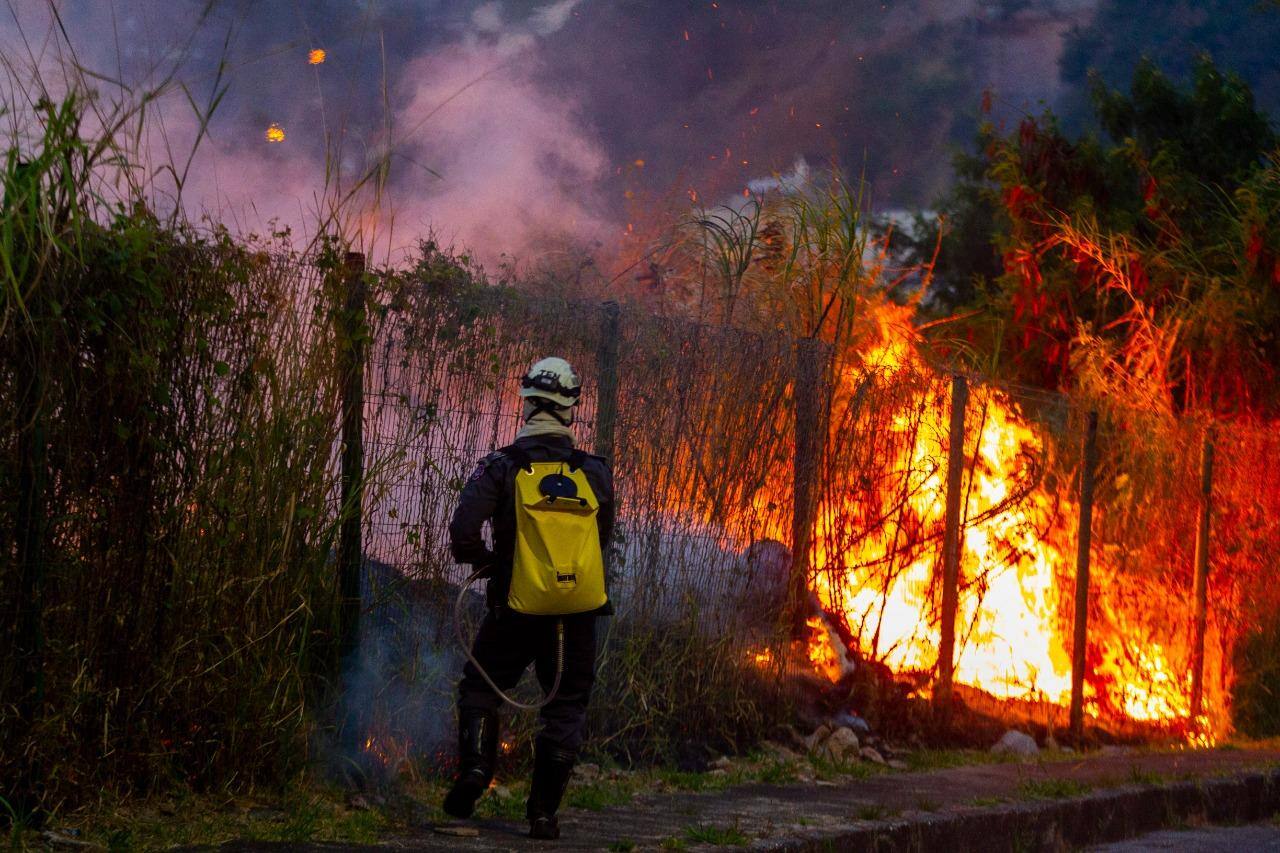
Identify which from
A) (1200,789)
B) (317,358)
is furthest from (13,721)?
(1200,789)

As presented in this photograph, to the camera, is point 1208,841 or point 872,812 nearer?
point 872,812

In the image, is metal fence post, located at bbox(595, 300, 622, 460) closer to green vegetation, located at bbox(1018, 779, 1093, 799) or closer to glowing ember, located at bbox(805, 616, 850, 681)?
glowing ember, located at bbox(805, 616, 850, 681)

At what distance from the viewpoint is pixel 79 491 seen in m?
5.14

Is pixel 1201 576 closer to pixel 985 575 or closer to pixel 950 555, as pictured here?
pixel 985 575

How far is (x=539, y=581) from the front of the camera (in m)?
5.47

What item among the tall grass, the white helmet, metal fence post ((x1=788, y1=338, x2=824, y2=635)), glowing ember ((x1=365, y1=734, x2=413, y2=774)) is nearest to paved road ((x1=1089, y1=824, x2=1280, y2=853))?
metal fence post ((x1=788, y1=338, x2=824, y2=635))

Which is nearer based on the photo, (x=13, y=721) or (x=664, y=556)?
(x=13, y=721)

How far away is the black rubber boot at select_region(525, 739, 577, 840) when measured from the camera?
5.57 m

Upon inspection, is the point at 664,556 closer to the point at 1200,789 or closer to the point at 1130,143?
the point at 1200,789

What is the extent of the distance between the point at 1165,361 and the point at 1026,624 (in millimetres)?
3864

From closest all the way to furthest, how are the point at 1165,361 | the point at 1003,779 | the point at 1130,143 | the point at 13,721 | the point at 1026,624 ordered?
1. the point at 13,721
2. the point at 1003,779
3. the point at 1026,624
4. the point at 1165,361
5. the point at 1130,143

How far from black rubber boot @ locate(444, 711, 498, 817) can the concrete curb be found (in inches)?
44.3

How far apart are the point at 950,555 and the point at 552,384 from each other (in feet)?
15.1

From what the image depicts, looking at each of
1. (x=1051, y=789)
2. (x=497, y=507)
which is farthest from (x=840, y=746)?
(x=497, y=507)
